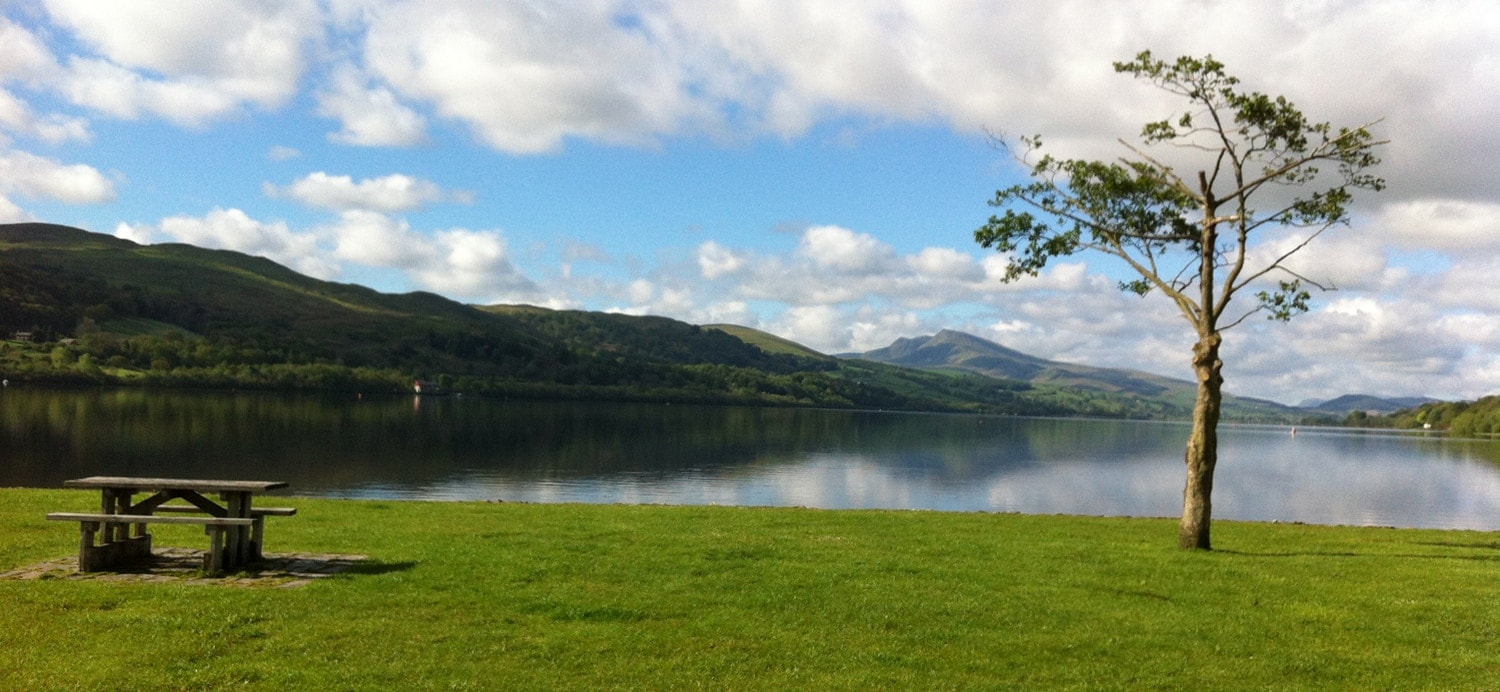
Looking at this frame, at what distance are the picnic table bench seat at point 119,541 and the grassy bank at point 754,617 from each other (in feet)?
3.47

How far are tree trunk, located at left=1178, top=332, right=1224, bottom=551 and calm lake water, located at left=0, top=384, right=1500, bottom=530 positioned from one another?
32.5m

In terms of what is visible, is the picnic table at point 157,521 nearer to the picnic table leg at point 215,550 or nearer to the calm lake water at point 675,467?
the picnic table leg at point 215,550

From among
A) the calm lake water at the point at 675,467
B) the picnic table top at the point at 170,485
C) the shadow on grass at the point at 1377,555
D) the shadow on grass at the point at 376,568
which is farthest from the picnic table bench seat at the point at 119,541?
the calm lake water at the point at 675,467

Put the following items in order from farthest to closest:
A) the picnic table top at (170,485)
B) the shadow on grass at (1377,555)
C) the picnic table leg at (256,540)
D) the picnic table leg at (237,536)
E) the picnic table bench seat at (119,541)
A: the shadow on grass at (1377,555) → the picnic table leg at (256,540) → the picnic table leg at (237,536) → the picnic table top at (170,485) → the picnic table bench seat at (119,541)

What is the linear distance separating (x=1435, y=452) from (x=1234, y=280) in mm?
161869

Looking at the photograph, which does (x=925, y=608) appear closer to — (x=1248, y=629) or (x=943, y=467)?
(x=1248, y=629)

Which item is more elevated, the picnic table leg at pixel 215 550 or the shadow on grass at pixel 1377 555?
the picnic table leg at pixel 215 550

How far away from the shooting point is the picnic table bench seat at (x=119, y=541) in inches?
563

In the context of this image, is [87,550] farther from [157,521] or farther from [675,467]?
[675,467]

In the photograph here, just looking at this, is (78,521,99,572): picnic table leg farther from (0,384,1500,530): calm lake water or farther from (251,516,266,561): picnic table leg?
(0,384,1500,530): calm lake water

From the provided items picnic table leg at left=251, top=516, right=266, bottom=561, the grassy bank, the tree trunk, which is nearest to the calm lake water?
the tree trunk

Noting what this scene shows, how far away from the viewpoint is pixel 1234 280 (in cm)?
2286

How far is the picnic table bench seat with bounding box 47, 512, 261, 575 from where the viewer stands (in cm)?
1431

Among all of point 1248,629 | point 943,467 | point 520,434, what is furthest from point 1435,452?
point 1248,629
